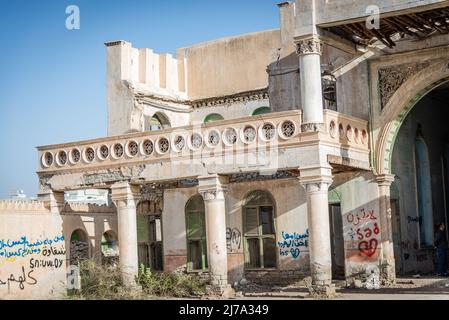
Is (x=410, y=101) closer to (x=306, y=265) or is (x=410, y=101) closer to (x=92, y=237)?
(x=306, y=265)

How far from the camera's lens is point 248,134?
2203cm

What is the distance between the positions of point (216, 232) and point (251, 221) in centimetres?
382

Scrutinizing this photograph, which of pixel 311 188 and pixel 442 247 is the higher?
pixel 311 188

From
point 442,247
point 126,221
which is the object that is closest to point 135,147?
point 126,221

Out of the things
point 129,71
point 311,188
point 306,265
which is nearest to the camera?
point 311,188

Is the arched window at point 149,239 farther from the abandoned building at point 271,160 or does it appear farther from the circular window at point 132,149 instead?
the circular window at point 132,149

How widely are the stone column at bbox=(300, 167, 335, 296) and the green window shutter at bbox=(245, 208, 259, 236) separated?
5.11m

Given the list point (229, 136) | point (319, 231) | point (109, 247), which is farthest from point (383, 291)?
point (109, 247)

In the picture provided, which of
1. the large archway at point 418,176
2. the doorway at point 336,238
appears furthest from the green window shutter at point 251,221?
the large archway at point 418,176

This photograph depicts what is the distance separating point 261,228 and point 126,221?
4.36 metres

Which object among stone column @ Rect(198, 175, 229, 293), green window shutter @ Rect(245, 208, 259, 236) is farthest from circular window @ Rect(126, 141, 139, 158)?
green window shutter @ Rect(245, 208, 259, 236)

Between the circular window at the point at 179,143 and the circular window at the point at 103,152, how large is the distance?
241 cm

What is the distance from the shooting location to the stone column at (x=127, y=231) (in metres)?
23.9

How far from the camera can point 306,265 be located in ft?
81.5
